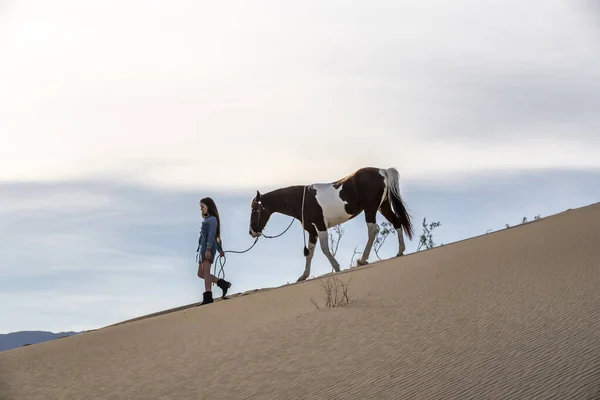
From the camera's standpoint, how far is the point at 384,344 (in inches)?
321

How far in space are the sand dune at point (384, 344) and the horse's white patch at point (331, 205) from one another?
4925mm

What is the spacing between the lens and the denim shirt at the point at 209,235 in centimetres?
1430

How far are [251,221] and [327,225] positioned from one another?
5.25 feet

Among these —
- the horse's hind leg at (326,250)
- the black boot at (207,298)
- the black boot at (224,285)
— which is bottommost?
the black boot at (207,298)

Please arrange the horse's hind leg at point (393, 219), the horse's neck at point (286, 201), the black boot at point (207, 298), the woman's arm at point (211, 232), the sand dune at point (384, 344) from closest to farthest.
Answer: the sand dune at point (384, 344) < the woman's arm at point (211, 232) < the black boot at point (207, 298) < the horse's hind leg at point (393, 219) < the horse's neck at point (286, 201)

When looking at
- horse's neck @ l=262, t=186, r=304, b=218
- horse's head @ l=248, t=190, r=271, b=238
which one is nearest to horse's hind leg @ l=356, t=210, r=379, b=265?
horse's neck @ l=262, t=186, r=304, b=218

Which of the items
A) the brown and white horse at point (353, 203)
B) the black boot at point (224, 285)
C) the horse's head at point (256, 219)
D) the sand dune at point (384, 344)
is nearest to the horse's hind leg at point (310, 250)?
the brown and white horse at point (353, 203)

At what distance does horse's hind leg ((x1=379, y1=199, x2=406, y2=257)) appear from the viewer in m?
17.2

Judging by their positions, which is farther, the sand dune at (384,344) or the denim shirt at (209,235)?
the denim shirt at (209,235)

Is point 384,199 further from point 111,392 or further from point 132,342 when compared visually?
point 111,392

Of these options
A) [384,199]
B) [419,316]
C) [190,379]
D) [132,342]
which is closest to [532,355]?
[419,316]

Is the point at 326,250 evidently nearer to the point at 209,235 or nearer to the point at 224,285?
the point at 224,285

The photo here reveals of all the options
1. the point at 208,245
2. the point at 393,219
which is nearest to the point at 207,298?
the point at 208,245

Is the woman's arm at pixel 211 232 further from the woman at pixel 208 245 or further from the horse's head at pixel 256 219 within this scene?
the horse's head at pixel 256 219
